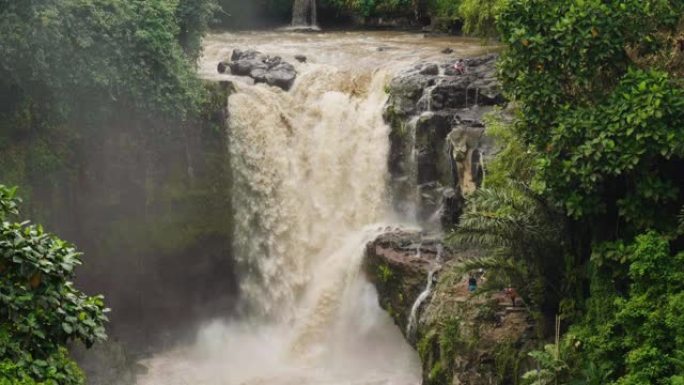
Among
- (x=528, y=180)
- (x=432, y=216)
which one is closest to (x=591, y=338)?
(x=528, y=180)

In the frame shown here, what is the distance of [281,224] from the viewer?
75.5 feet

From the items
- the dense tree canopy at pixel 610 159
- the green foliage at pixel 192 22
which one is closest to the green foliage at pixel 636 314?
the dense tree canopy at pixel 610 159

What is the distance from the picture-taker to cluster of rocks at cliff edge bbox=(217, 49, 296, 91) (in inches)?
933

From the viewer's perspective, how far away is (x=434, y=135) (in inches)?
832

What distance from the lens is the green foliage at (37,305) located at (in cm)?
1060

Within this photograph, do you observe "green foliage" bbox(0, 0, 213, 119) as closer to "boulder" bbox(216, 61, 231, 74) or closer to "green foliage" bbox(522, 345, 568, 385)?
"boulder" bbox(216, 61, 231, 74)

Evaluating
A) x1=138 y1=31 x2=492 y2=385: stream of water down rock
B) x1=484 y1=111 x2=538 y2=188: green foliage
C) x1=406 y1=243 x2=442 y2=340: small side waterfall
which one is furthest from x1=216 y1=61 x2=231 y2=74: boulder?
x1=406 y1=243 x2=442 y2=340: small side waterfall

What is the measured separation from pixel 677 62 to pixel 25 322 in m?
10.5

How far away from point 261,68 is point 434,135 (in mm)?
5557

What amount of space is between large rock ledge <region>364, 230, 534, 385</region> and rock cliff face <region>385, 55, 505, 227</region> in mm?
1269

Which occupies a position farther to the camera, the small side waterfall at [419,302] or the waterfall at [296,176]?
the waterfall at [296,176]

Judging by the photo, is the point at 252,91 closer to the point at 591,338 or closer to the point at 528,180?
the point at 528,180

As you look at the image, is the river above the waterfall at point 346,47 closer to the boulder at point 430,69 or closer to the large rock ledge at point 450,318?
the boulder at point 430,69

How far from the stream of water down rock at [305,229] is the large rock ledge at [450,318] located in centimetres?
112
